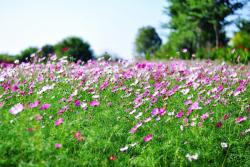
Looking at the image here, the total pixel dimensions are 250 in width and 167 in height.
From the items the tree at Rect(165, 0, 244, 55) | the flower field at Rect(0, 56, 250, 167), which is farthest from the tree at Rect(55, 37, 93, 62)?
the flower field at Rect(0, 56, 250, 167)

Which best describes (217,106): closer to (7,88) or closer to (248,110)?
(248,110)

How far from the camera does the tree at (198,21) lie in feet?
89.4

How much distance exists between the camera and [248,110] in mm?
5336

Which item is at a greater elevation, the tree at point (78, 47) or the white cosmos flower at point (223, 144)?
the tree at point (78, 47)

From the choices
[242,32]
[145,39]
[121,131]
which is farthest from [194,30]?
[145,39]

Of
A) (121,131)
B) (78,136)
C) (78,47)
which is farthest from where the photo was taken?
(78,47)

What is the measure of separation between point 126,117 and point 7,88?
6.36ft

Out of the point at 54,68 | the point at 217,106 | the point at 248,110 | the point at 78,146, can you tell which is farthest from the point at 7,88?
the point at 248,110

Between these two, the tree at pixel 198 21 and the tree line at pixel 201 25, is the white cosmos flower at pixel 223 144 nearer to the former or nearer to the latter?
the tree line at pixel 201 25

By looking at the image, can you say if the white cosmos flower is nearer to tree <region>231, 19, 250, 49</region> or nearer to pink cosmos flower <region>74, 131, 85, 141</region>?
pink cosmos flower <region>74, 131, 85, 141</region>

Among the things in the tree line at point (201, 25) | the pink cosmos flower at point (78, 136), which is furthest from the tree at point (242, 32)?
the pink cosmos flower at point (78, 136)

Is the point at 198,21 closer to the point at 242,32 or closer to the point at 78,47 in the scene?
the point at 242,32

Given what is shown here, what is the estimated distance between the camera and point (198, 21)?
29.2 metres

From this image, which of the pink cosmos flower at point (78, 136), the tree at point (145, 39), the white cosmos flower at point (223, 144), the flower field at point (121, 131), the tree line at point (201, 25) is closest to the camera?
the flower field at point (121, 131)
